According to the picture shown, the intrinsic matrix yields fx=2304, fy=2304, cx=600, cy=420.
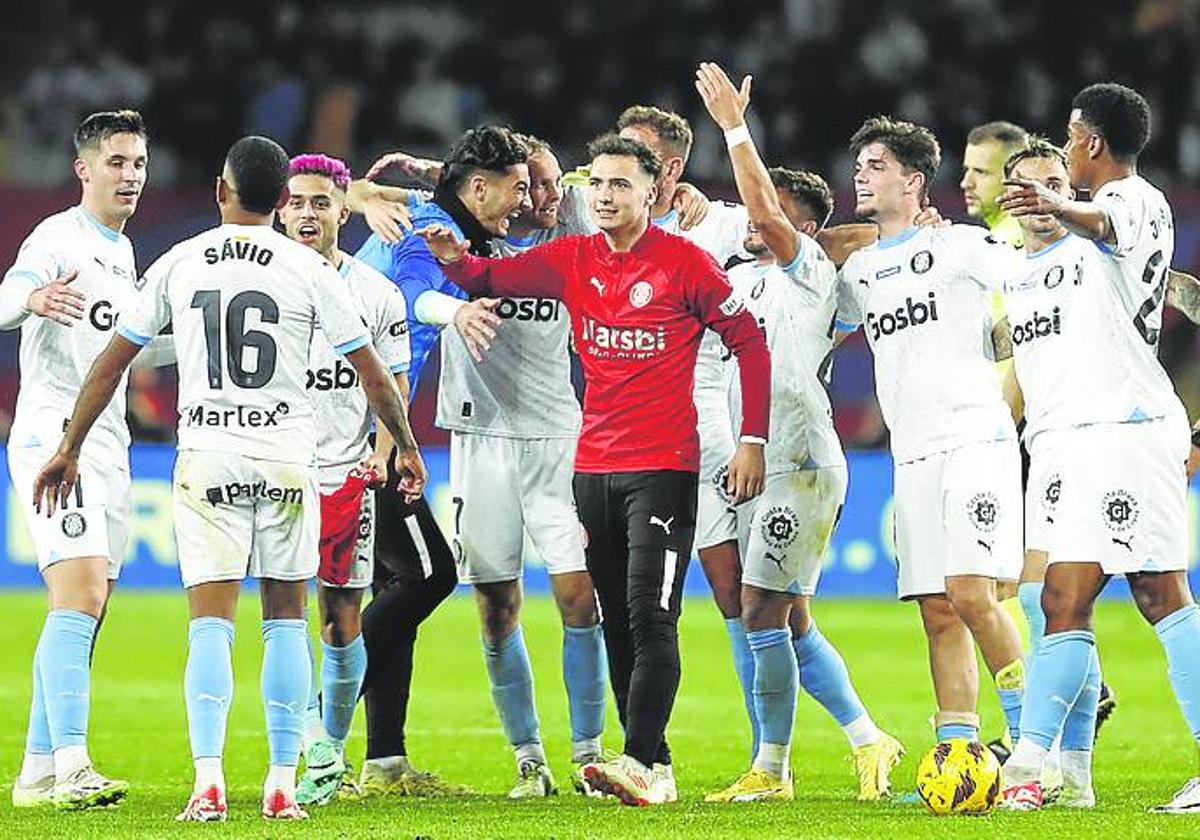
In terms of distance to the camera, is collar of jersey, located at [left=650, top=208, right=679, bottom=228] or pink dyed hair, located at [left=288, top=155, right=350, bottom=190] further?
collar of jersey, located at [left=650, top=208, right=679, bottom=228]

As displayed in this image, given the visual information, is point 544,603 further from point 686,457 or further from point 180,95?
point 686,457

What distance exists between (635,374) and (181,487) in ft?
5.63

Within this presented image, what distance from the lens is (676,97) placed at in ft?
74.4

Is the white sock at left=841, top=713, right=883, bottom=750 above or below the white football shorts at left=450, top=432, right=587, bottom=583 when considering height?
below

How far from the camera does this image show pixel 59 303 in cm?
841

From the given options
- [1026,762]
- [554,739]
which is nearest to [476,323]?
[1026,762]

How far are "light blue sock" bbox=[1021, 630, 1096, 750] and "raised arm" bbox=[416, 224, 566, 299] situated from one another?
89.8 inches

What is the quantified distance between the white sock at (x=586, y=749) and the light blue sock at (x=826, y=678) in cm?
88

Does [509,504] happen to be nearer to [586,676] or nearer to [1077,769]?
[586,676]

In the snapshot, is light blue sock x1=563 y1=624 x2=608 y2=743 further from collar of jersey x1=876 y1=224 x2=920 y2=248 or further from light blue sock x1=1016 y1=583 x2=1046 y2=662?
collar of jersey x1=876 y1=224 x2=920 y2=248

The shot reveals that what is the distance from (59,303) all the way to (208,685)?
158 centimetres

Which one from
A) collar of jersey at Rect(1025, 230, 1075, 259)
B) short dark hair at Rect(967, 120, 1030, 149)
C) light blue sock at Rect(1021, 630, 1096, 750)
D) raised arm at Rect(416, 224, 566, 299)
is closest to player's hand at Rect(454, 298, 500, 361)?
raised arm at Rect(416, 224, 566, 299)

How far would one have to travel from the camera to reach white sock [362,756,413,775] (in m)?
9.34

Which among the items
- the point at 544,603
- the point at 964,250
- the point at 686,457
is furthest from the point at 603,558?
the point at 544,603
